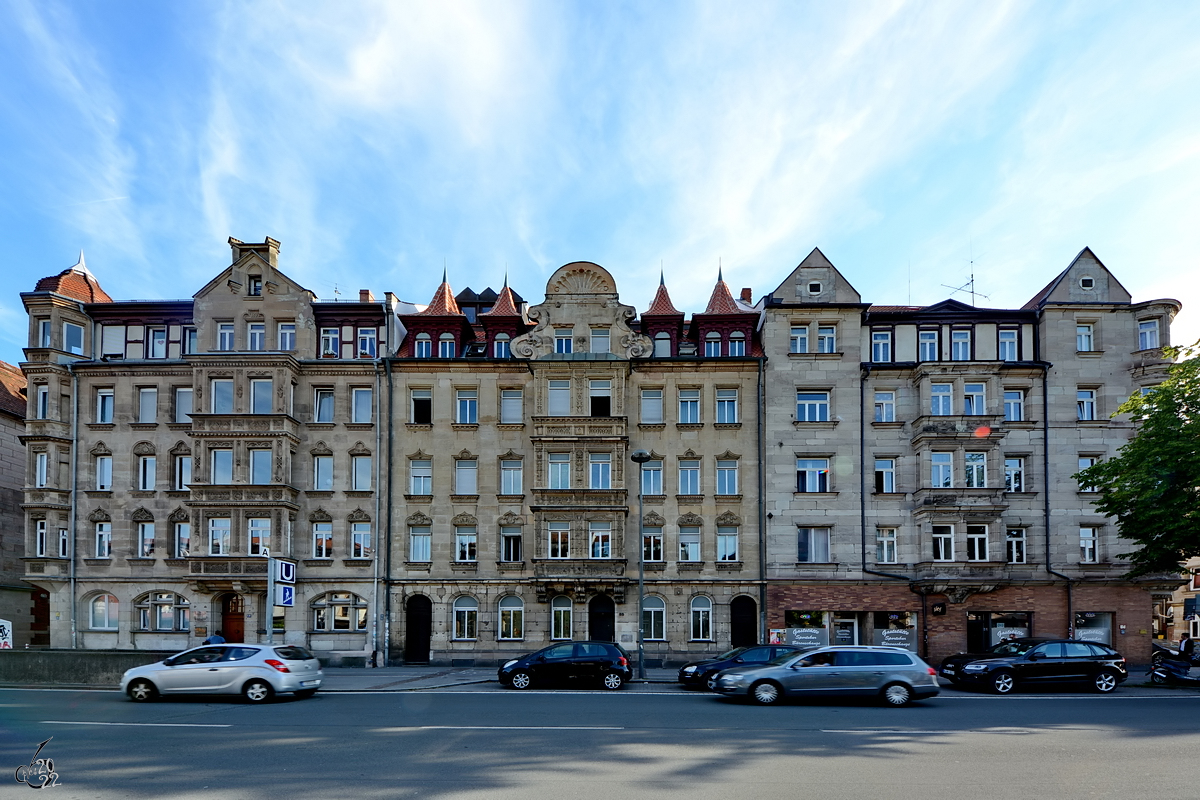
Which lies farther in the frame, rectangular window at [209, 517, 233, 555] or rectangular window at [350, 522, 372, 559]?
rectangular window at [350, 522, 372, 559]

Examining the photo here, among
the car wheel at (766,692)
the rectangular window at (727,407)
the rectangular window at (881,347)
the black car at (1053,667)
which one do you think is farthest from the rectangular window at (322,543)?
the black car at (1053,667)

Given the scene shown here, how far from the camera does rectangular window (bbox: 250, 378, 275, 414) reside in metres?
34.2

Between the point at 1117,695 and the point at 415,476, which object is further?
the point at 415,476

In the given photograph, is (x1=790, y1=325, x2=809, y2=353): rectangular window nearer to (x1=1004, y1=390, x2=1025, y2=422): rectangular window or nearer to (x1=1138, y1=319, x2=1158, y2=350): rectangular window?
(x1=1004, y1=390, x2=1025, y2=422): rectangular window

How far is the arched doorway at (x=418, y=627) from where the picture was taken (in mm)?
34250

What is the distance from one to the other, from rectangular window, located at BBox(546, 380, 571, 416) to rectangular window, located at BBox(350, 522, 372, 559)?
29.3 feet

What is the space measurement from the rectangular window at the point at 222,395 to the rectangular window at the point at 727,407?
19.9 meters

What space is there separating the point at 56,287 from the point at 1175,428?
42.6 meters

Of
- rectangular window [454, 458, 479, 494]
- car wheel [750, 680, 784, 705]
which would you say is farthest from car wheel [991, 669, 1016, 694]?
rectangular window [454, 458, 479, 494]

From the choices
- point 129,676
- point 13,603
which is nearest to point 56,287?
point 13,603

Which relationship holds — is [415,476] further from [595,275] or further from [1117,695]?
[1117,695]

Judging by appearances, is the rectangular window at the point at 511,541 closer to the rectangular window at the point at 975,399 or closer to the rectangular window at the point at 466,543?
the rectangular window at the point at 466,543

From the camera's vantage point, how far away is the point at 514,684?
24.2 metres

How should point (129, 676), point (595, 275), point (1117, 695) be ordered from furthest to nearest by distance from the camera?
point (595, 275)
point (1117, 695)
point (129, 676)
